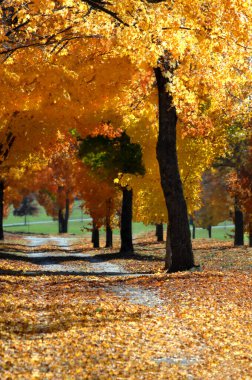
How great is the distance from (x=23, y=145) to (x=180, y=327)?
15976mm

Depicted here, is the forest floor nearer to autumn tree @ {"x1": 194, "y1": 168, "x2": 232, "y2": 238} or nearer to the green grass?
autumn tree @ {"x1": 194, "y1": 168, "x2": 232, "y2": 238}

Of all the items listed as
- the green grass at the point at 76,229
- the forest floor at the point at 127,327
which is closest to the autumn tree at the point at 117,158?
the forest floor at the point at 127,327

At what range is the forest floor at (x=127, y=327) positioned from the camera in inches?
360

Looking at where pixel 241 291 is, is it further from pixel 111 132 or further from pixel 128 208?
pixel 128 208

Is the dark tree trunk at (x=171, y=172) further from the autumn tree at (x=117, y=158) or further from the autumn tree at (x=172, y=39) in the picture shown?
the autumn tree at (x=117, y=158)

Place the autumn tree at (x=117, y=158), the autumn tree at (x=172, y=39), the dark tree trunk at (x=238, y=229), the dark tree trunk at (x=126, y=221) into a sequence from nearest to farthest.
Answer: the autumn tree at (x=172, y=39)
the autumn tree at (x=117, y=158)
the dark tree trunk at (x=126, y=221)
the dark tree trunk at (x=238, y=229)

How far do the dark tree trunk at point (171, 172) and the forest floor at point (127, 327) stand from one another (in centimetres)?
134

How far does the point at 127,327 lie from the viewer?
38.2ft

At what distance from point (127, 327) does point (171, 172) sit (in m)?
8.34

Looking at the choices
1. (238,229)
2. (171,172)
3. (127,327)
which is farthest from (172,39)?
(238,229)

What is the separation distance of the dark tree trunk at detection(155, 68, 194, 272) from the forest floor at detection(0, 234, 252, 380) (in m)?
1.34

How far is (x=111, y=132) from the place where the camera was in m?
29.3

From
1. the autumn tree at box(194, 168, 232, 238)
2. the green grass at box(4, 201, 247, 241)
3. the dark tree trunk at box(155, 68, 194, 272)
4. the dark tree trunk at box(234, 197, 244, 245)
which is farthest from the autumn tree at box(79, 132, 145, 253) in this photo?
the green grass at box(4, 201, 247, 241)

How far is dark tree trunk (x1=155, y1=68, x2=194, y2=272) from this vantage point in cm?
1921
